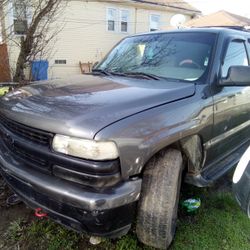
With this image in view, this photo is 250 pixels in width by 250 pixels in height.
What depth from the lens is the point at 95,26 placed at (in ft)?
52.2

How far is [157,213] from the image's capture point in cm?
231

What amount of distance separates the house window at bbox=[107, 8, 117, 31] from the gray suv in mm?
13808

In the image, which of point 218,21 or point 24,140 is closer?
point 24,140

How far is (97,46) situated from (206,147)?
559 inches

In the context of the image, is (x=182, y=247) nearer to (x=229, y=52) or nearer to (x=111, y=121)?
(x=111, y=121)

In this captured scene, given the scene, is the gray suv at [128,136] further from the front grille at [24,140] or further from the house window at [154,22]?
the house window at [154,22]

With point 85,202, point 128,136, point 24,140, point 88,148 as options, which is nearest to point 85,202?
point 85,202

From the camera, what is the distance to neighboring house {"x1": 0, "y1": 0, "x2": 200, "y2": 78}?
14961mm

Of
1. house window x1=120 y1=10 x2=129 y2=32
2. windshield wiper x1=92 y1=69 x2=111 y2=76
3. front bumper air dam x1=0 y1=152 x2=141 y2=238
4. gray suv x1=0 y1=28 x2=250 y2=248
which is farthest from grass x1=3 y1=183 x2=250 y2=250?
house window x1=120 y1=10 x2=129 y2=32

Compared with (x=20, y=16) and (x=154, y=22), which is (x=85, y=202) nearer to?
(x=20, y=16)

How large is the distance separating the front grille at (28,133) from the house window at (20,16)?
3.17m

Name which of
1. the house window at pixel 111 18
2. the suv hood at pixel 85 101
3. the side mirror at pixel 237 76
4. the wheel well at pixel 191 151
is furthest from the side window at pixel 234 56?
the house window at pixel 111 18

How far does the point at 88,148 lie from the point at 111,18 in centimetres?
1559

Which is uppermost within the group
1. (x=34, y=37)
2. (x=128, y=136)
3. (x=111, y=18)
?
(x=111, y=18)
